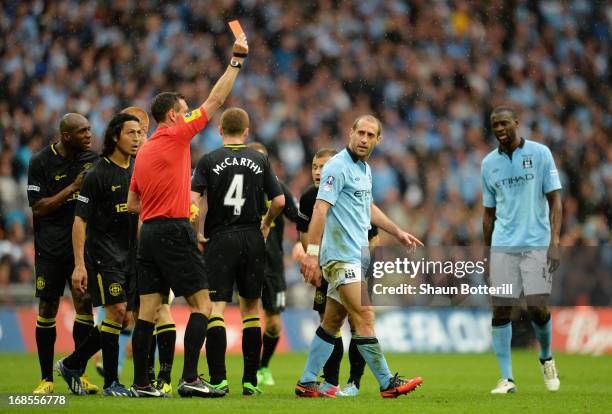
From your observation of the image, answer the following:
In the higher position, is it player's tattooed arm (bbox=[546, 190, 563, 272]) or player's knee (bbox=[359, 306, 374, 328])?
player's tattooed arm (bbox=[546, 190, 563, 272])

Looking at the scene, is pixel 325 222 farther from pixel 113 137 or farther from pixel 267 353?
pixel 267 353

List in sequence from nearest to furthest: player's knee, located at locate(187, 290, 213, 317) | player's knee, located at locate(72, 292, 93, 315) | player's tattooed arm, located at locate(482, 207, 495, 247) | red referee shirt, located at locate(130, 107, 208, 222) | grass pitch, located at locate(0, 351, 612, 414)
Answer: grass pitch, located at locate(0, 351, 612, 414), red referee shirt, located at locate(130, 107, 208, 222), player's knee, located at locate(187, 290, 213, 317), player's knee, located at locate(72, 292, 93, 315), player's tattooed arm, located at locate(482, 207, 495, 247)

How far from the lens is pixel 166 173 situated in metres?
7.96

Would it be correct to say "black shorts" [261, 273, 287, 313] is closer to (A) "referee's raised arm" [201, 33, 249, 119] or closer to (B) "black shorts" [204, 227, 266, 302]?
(B) "black shorts" [204, 227, 266, 302]

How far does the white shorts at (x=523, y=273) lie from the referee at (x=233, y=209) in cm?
236

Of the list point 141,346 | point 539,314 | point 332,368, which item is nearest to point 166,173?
point 141,346

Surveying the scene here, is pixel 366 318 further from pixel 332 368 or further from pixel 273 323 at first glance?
pixel 273 323

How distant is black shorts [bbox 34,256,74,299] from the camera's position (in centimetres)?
914

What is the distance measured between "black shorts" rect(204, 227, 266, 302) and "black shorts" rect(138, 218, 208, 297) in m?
0.53

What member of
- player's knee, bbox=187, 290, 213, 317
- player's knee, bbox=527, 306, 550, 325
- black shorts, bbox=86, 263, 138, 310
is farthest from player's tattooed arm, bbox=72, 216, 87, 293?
player's knee, bbox=527, 306, 550, 325

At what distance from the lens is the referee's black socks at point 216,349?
8.43 metres

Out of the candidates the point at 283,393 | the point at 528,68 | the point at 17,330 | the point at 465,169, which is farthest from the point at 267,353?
the point at 528,68

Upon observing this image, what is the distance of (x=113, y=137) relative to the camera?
8625mm

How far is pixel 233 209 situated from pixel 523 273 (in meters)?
2.84
